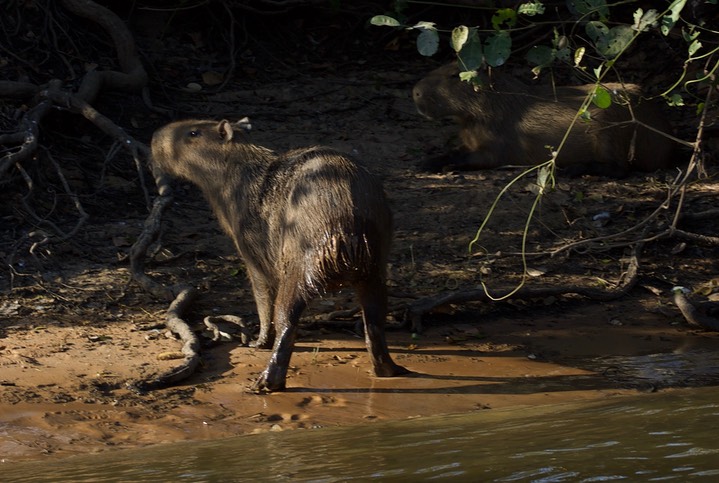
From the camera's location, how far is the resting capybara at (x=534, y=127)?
361 inches

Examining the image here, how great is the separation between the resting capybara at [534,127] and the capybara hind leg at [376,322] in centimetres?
340

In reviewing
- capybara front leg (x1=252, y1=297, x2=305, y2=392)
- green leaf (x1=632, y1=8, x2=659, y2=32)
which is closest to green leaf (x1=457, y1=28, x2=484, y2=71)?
green leaf (x1=632, y1=8, x2=659, y2=32)

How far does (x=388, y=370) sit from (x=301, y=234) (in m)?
0.88

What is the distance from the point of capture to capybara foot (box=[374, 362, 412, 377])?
19.6ft

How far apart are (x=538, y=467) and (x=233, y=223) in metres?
2.67

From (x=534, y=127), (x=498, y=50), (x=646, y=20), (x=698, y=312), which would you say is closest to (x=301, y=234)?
(x=498, y=50)

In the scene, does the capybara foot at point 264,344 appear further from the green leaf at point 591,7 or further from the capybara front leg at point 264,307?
the green leaf at point 591,7

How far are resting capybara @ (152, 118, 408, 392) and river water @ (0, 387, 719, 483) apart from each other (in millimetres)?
698

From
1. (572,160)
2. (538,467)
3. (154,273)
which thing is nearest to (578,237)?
(572,160)

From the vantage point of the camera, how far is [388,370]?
19.6 ft

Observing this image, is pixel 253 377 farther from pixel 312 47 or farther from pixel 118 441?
pixel 312 47

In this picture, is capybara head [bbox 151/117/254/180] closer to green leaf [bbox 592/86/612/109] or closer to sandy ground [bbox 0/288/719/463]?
sandy ground [bbox 0/288/719/463]

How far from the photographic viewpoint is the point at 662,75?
34.4ft

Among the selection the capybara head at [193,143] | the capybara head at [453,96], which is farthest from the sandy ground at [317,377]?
the capybara head at [453,96]
